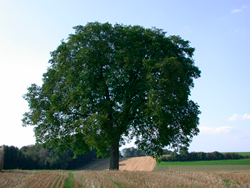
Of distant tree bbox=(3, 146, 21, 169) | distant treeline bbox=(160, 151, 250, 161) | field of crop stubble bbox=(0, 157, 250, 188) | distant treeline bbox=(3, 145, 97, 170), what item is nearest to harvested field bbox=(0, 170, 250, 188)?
field of crop stubble bbox=(0, 157, 250, 188)

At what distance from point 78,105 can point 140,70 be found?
6411mm

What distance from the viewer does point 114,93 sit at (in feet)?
58.9

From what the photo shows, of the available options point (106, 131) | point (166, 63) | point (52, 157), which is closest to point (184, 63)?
point (166, 63)

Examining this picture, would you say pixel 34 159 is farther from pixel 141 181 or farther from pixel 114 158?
pixel 141 181

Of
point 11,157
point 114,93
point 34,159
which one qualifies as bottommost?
point 34,159

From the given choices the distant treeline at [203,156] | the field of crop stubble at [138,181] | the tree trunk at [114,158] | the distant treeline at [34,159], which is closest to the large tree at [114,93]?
the tree trunk at [114,158]

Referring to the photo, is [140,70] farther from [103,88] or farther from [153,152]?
[153,152]

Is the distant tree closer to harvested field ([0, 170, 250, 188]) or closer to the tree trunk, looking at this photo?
the tree trunk

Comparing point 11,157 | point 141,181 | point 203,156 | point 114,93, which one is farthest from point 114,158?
point 11,157

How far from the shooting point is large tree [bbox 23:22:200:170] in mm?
16625

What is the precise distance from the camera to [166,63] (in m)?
16.6

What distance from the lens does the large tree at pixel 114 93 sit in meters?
16.6

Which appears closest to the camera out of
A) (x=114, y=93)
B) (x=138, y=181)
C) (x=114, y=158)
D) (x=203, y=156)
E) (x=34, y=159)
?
(x=138, y=181)

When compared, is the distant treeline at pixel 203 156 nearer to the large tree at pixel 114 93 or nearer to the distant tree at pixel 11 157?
the large tree at pixel 114 93
